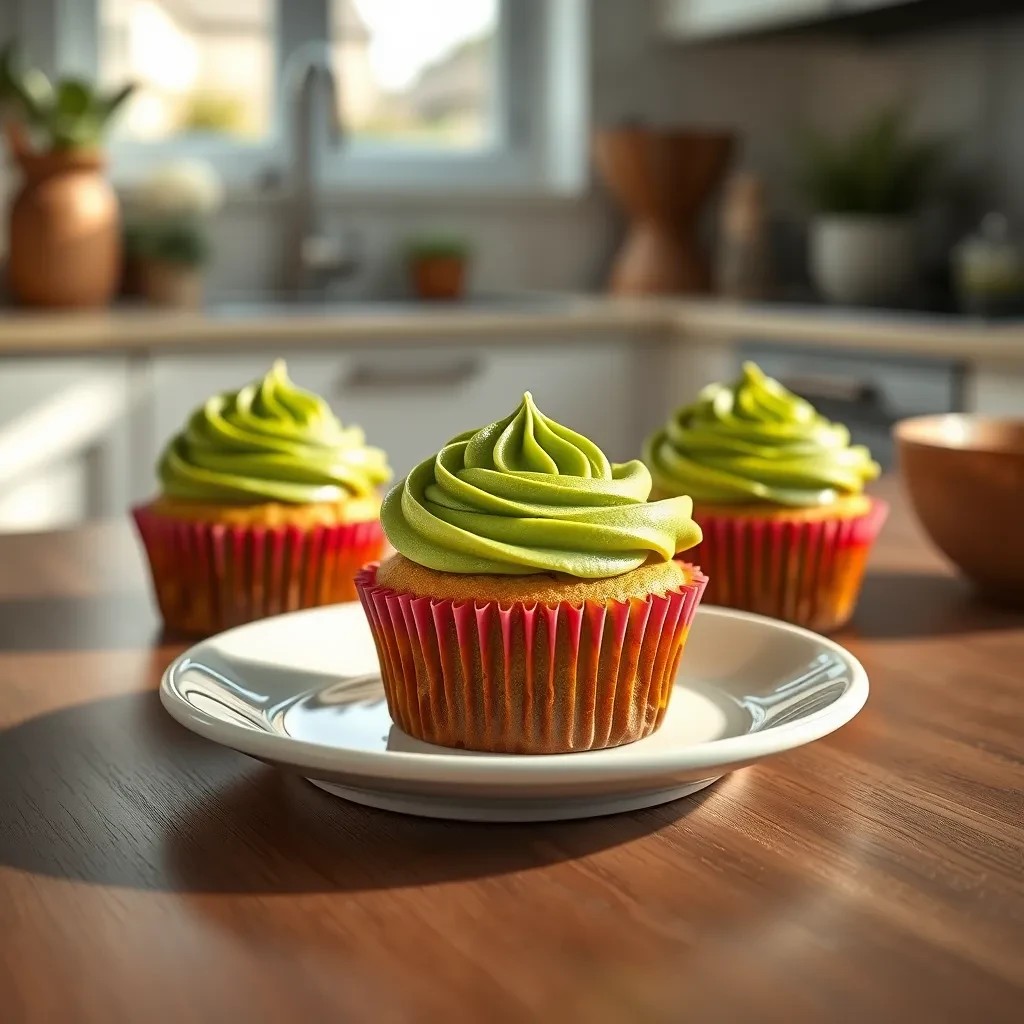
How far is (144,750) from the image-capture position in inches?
30.2

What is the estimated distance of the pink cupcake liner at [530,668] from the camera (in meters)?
0.73

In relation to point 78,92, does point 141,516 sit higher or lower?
lower

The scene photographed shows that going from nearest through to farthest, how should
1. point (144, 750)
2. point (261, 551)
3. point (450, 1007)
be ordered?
point (450, 1007), point (144, 750), point (261, 551)

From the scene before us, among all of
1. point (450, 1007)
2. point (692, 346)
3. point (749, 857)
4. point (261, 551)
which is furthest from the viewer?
point (692, 346)

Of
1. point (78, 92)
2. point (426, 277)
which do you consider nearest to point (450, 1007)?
point (78, 92)

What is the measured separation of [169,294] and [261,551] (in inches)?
93.4

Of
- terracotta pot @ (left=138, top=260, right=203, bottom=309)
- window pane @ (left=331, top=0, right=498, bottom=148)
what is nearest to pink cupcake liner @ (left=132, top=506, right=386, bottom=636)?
terracotta pot @ (left=138, top=260, right=203, bottom=309)

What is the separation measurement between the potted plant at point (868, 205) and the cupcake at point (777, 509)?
7.64ft

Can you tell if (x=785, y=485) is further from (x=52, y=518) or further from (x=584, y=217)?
(x=584, y=217)

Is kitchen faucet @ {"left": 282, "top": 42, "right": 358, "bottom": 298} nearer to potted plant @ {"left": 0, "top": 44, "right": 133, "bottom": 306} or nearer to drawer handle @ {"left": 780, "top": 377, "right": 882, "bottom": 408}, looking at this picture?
potted plant @ {"left": 0, "top": 44, "right": 133, "bottom": 306}

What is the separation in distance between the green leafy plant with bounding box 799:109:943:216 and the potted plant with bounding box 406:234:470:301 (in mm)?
892

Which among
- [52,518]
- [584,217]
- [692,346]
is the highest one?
[584,217]

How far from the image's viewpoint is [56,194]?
306 cm

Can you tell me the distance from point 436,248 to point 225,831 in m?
3.11
